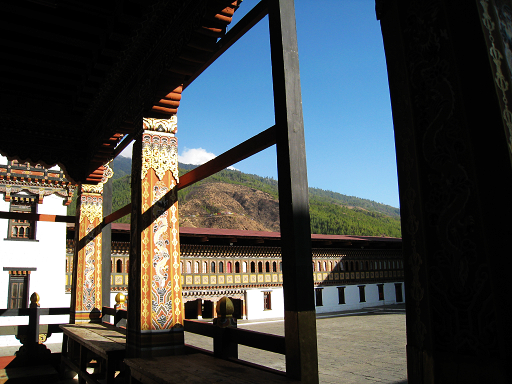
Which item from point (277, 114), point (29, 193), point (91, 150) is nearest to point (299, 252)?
point (277, 114)

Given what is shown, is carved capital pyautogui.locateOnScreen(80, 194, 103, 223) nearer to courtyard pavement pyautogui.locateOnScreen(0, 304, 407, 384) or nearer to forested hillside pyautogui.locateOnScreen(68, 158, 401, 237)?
courtyard pavement pyautogui.locateOnScreen(0, 304, 407, 384)

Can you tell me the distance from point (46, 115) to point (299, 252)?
485 cm

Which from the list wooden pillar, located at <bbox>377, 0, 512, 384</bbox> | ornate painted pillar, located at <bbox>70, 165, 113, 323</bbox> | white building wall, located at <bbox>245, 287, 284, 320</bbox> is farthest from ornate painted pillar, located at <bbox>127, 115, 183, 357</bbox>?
white building wall, located at <bbox>245, 287, 284, 320</bbox>

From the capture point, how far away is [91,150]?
5941mm

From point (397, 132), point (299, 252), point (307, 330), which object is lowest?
point (307, 330)

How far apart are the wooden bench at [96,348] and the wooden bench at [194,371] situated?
587mm

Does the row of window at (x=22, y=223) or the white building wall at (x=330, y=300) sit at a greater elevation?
the row of window at (x=22, y=223)

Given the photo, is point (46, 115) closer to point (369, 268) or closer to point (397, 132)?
point (397, 132)

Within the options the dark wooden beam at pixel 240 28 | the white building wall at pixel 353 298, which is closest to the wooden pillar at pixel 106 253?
the dark wooden beam at pixel 240 28

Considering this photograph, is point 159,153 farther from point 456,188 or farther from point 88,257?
point 88,257

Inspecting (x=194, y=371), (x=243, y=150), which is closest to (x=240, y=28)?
(x=243, y=150)

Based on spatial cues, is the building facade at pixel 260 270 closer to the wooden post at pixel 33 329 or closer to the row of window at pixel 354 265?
the row of window at pixel 354 265

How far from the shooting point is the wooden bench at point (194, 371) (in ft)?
7.27

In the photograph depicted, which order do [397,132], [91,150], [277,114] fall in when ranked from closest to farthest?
[397,132]
[277,114]
[91,150]
